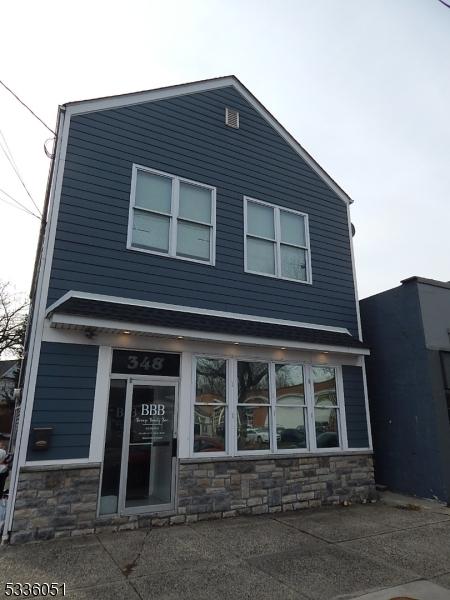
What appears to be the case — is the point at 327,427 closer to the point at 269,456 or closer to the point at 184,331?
the point at 269,456

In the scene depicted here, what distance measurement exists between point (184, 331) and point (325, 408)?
380 centimetres

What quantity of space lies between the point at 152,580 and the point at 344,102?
8961mm

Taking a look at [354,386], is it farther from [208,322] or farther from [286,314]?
[208,322]

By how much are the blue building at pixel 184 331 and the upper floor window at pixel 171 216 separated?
0.03 m

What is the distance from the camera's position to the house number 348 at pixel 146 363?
691 cm

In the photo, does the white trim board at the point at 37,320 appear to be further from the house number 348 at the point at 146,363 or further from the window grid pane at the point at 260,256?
the window grid pane at the point at 260,256

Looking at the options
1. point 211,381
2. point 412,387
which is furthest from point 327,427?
point 211,381

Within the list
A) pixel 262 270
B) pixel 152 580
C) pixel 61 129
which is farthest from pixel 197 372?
pixel 61 129

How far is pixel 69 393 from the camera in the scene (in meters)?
6.20

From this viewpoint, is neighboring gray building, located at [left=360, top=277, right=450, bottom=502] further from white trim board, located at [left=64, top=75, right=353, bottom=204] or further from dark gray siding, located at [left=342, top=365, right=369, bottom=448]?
white trim board, located at [left=64, top=75, right=353, bottom=204]

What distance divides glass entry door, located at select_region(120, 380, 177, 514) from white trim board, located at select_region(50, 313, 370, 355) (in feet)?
3.28

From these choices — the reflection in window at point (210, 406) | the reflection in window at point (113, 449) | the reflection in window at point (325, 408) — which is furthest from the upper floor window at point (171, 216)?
the reflection in window at point (325, 408)

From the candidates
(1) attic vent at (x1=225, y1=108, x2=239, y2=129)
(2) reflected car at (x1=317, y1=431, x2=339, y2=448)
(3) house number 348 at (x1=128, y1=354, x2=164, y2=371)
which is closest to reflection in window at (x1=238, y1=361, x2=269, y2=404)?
(2) reflected car at (x1=317, y1=431, x2=339, y2=448)

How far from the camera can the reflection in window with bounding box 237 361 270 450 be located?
25.0 ft
